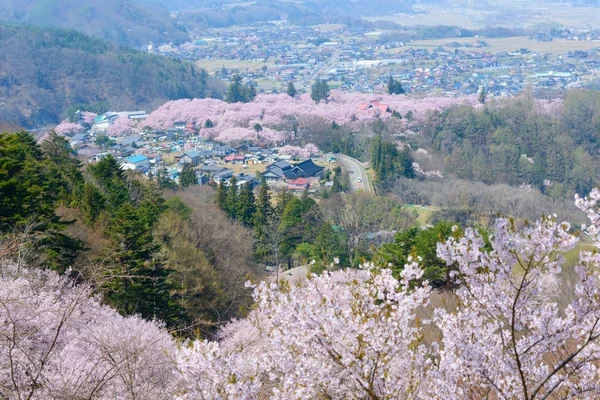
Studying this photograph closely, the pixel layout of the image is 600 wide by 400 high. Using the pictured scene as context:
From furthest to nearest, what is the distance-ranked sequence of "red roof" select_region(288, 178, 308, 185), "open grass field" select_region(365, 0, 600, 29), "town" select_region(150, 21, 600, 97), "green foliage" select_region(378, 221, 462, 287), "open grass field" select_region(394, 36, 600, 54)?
"open grass field" select_region(365, 0, 600, 29) < "open grass field" select_region(394, 36, 600, 54) < "town" select_region(150, 21, 600, 97) < "red roof" select_region(288, 178, 308, 185) < "green foliage" select_region(378, 221, 462, 287)

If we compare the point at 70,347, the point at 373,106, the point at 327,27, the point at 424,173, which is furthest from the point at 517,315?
the point at 327,27

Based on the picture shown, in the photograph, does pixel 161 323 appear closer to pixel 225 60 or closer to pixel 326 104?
pixel 326 104

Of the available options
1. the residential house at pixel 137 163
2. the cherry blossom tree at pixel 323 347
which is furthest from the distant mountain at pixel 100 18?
the cherry blossom tree at pixel 323 347

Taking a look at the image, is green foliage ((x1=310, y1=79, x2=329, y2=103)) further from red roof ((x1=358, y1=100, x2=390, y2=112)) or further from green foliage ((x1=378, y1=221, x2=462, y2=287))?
green foliage ((x1=378, y1=221, x2=462, y2=287))

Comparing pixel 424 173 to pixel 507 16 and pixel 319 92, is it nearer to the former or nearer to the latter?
pixel 319 92

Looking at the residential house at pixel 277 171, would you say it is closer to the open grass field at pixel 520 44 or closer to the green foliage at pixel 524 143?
the green foliage at pixel 524 143

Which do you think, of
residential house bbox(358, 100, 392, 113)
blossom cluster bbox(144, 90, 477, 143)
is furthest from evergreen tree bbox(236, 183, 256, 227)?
residential house bbox(358, 100, 392, 113)
